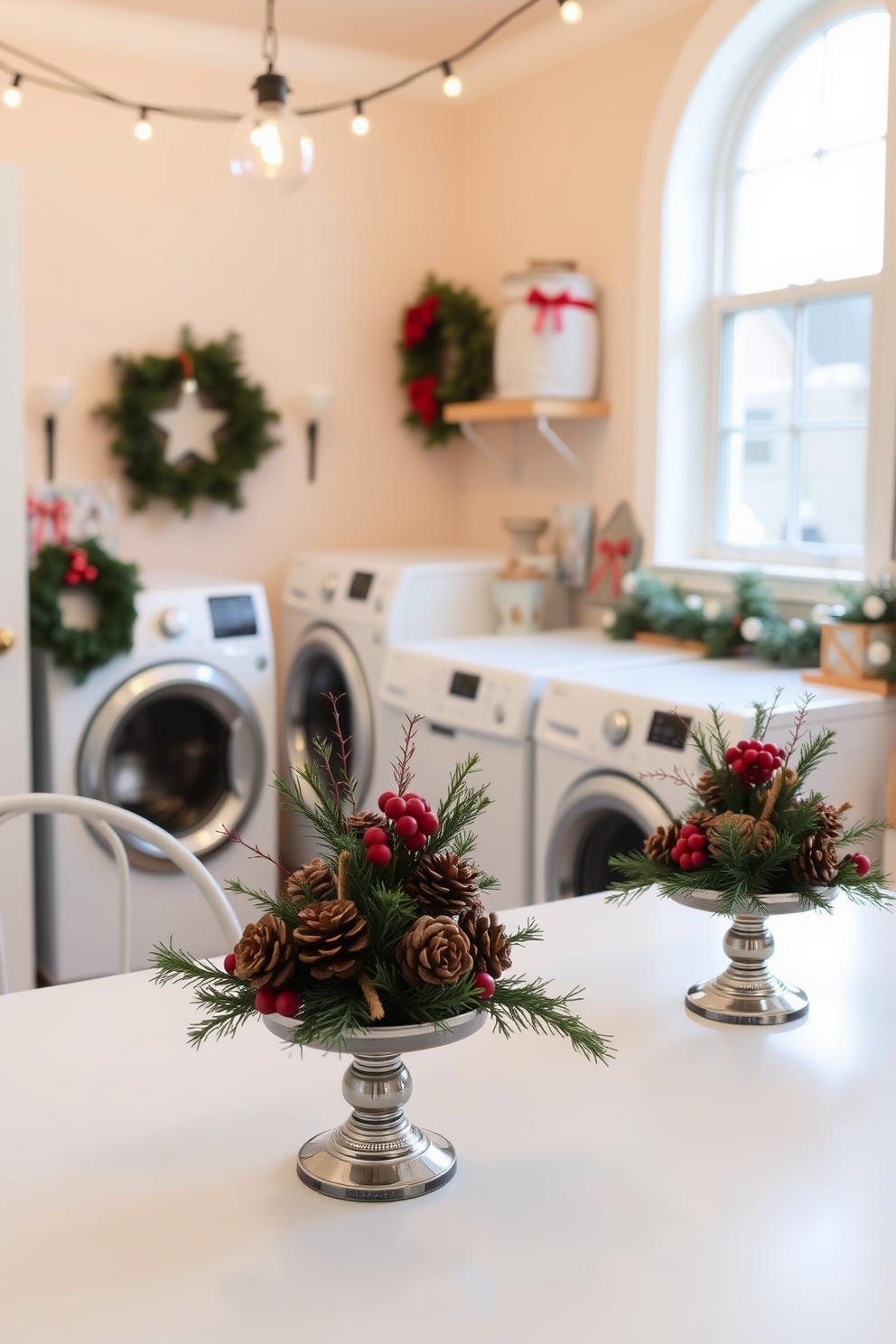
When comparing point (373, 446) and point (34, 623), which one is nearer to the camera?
point (34, 623)

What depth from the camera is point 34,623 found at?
313 centimetres

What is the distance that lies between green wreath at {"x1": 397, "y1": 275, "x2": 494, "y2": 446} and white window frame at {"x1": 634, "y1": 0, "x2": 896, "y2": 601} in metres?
0.67

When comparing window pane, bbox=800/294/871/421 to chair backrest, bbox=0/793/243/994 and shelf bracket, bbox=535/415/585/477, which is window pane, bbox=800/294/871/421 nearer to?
shelf bracket, bbox=535/415/585/477

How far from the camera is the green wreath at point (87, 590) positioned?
123 inches

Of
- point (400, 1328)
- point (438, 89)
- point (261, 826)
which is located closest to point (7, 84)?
point (438, 89)

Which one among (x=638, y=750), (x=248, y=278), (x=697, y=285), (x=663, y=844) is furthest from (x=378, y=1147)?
(x=248, y=278)

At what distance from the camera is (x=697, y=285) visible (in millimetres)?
3598

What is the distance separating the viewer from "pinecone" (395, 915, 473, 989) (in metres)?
0.90

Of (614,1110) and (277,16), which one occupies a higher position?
(277,16)

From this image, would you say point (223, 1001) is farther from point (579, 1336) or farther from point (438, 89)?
point (438, 89)

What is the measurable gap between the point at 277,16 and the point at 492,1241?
359 centimetres

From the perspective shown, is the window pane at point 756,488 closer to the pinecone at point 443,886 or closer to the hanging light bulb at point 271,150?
the hanging light bulb at point 271,150

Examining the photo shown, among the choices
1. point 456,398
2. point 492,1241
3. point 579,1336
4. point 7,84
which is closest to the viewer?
point 579,1336

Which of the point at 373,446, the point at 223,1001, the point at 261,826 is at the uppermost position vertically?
the point at 373,446
